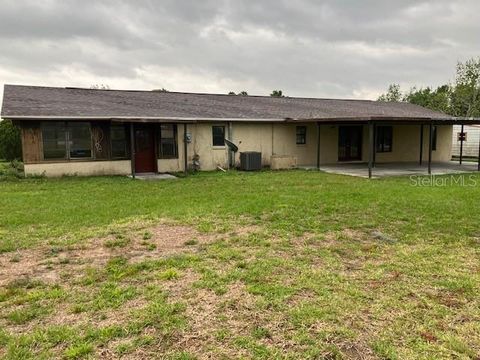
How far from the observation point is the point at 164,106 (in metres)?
16.8

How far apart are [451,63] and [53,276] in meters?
39.4

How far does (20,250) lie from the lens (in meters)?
5.28

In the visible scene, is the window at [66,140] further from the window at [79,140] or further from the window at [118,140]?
the window at [118,140]

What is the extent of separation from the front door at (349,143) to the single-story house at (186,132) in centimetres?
5

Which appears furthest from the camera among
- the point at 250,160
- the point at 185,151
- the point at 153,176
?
the point at 250,160

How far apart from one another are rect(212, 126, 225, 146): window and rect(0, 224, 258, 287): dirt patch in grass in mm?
10129

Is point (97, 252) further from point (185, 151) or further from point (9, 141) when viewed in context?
point (9, 141)

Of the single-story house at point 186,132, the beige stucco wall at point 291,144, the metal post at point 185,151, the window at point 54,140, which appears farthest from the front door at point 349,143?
the window at point 54,140

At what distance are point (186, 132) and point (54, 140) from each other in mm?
4651

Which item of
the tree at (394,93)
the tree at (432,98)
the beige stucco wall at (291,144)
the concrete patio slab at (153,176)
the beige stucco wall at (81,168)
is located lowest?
the concrete patio slab at (153,176)

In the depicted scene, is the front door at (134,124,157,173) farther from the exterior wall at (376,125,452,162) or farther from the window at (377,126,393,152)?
the window at (377,126,393,152)

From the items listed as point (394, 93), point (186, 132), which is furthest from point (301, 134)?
point (394, 93)

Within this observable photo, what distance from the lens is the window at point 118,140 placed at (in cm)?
1438

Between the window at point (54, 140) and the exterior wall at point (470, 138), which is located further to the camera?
the exterior wall at point (470, 138)
